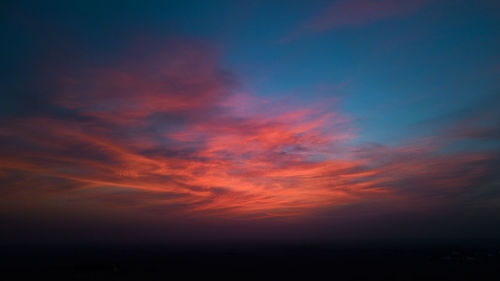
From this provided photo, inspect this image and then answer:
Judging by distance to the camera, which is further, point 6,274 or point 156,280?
point 6,274

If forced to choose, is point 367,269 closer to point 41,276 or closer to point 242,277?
point 242,277

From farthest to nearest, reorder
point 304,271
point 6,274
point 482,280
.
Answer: point 304,271 < point 6,274 < point 482,280

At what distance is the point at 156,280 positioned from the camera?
4103 centimetres

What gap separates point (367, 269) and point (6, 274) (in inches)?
2627

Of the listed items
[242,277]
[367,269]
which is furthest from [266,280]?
[367,269]

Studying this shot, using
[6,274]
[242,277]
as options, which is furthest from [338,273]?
[6,274]

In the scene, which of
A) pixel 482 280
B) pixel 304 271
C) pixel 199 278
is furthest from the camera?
pixel 304 271

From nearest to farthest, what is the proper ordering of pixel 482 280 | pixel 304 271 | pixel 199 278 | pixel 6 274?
pixel 482 280 < pixel 199 278 < pixel 6 274 < pixel 304 271

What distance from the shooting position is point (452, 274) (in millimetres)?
45688

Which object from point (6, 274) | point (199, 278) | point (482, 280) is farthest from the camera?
point (6, 274)

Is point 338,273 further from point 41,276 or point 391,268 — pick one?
point 41,276

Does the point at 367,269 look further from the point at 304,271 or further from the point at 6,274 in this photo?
the point at 6,274

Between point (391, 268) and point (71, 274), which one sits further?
point (391, 268)

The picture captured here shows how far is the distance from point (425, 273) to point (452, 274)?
165 inches
